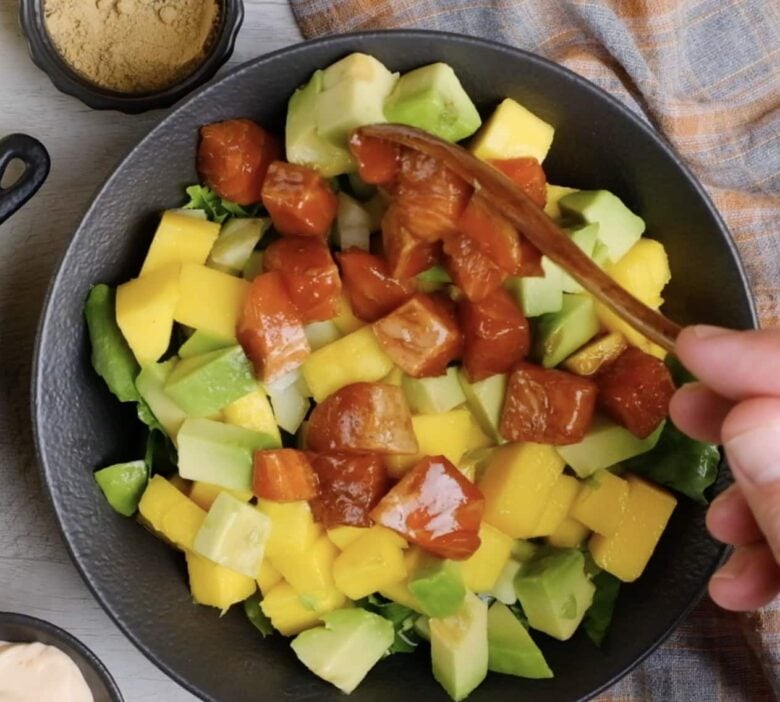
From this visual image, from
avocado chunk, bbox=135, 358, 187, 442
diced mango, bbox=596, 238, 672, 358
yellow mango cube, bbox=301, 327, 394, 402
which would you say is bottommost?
diced mango, bbox=596, 238, 672, 358

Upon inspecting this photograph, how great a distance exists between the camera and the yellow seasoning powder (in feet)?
6.95

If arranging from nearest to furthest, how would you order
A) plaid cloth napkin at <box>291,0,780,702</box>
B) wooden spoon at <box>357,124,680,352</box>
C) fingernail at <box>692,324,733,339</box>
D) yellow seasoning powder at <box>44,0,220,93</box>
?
1. fingernail at <box>692,324,733,339</box>
2. wooden spoon at <box>357,124,680,352</box>
3. yellow seasoning powder at <box>44,0,220,93</box>
4. plaid cloth napkin at <box>291,0,780,702</box>

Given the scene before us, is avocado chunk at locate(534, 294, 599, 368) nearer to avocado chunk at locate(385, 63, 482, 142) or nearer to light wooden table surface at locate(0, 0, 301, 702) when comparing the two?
avocado chunk at locate(385, 63, 482, 142)

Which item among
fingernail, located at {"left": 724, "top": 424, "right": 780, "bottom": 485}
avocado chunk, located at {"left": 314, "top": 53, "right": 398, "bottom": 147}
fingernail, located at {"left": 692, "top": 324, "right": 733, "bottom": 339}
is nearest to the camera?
fingernail, located at {"left": 724, "top": 424, "right": 780, "bottom": 485}

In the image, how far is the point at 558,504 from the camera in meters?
2.08

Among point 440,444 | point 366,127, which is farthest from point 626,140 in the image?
point 440,444

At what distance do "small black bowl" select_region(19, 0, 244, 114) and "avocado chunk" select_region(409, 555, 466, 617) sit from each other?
3.10 feet

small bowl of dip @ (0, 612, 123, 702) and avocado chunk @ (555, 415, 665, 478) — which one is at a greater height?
small bowl of dip @ (0, 612, 123, 702)

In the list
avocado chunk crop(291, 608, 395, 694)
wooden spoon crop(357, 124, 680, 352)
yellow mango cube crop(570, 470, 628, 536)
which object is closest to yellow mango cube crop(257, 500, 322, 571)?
avocado chunk crop(291, 608, 395, 694)

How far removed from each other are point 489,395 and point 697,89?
82 centimetres

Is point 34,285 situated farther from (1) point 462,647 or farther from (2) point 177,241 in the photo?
(1) point 462,647

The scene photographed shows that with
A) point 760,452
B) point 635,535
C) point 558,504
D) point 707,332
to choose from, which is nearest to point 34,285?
point 558,504

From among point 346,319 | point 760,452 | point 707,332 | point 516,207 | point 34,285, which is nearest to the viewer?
point 760,452

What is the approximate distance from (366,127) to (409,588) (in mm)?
775
